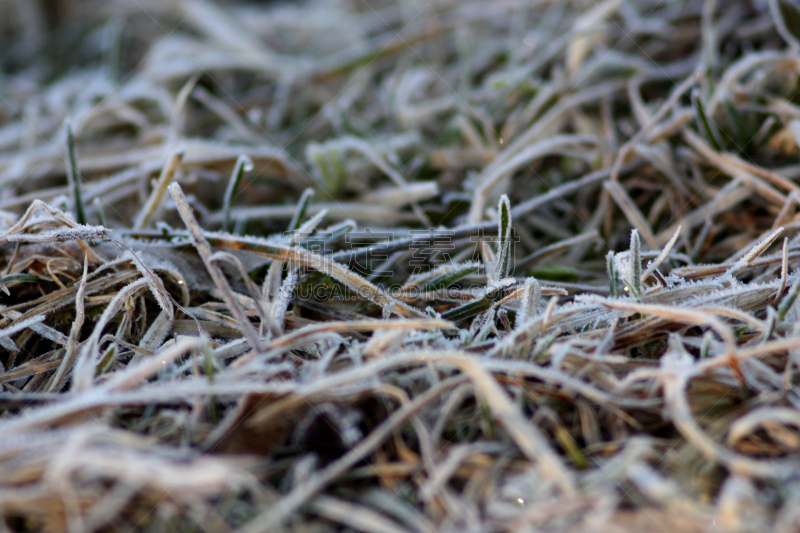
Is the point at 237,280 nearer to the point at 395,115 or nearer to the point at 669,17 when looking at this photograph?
the point at 395,115

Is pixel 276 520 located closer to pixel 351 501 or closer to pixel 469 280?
pixel 351 501

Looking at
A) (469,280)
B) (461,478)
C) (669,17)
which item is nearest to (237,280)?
(469,280)

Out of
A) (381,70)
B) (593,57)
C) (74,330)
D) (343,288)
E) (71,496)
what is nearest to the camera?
(71,496)

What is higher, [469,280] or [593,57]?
[593,57]

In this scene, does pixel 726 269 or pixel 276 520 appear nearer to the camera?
pixel 276 520

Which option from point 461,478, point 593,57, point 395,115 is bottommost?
point 461,478

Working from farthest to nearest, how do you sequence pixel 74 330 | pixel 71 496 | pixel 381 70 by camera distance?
pixel 381 70, pixel 74 330, pixel 71 496
